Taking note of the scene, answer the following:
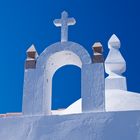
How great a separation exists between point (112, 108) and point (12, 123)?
239 cm

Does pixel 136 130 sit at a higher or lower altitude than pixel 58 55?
lower

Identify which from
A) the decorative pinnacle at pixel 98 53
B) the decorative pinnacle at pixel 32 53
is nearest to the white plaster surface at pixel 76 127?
the decorative pinnacle at pixel 98 53

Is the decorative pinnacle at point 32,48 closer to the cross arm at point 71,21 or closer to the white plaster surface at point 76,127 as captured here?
the cross arm at point 71,21

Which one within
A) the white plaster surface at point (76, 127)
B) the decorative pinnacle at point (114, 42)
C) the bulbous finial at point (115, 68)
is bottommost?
the white plaster surface at point (76, 127)

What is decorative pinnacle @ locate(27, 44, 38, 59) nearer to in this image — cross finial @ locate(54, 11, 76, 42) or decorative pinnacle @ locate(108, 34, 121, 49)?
cross finial @ locate(54, 11, 76, 42)

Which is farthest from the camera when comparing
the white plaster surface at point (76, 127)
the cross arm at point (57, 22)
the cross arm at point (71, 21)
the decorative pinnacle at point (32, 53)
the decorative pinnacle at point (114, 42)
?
the decorative pinnacle at point (114, 42)

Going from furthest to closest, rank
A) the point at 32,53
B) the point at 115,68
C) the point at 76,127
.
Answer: the point at 115,68 → the point at 32,53 → the point at 76,127

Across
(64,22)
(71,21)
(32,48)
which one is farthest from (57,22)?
(32,48)

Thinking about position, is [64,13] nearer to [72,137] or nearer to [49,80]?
[49,80]

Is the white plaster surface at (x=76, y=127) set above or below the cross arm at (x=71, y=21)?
below

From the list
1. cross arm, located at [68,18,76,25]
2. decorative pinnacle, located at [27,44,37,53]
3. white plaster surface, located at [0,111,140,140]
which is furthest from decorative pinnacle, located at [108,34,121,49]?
white plaster surface, located at [0,111,140,140]

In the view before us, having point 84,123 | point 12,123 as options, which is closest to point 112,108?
point 84,123

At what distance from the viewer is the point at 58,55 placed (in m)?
7.68

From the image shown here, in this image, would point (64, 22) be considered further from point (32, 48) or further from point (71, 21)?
point (32, 48)
